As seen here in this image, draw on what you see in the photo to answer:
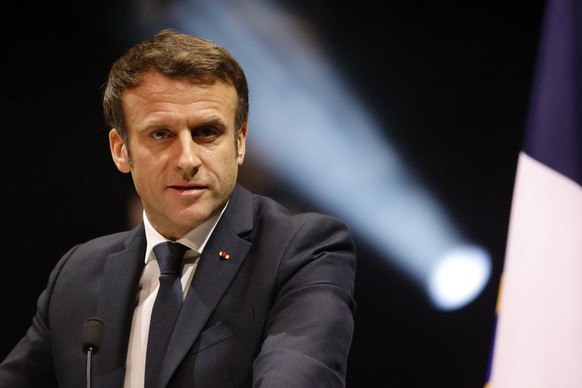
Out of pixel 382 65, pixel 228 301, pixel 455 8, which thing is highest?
pixel 455 8

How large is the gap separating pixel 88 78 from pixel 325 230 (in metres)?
1.87

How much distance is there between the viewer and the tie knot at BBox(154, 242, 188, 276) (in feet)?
8.36

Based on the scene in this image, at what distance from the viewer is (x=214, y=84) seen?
8.39 ft

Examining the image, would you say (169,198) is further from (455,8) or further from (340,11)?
(455,8)

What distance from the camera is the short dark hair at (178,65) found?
253cm

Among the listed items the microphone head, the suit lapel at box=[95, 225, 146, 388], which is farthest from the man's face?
the microphone head

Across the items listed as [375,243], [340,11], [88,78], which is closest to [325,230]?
[375,243]

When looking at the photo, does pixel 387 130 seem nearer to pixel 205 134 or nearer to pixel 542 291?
pixel 542 291

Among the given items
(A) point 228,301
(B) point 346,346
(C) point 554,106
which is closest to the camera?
(B) point 346,346

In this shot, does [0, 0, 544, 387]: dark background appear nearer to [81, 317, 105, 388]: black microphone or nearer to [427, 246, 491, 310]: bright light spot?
[427, 246, 491, 310]: bright light spot

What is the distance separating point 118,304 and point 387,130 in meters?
1.61

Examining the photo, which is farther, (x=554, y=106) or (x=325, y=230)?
(x=554, y=106)

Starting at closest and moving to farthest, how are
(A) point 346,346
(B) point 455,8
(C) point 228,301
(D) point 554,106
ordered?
(A) point 346,346
(C) point 228,301
(D) point 554,106
(B) point 455,8

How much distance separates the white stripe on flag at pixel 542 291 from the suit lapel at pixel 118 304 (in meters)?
1.28
